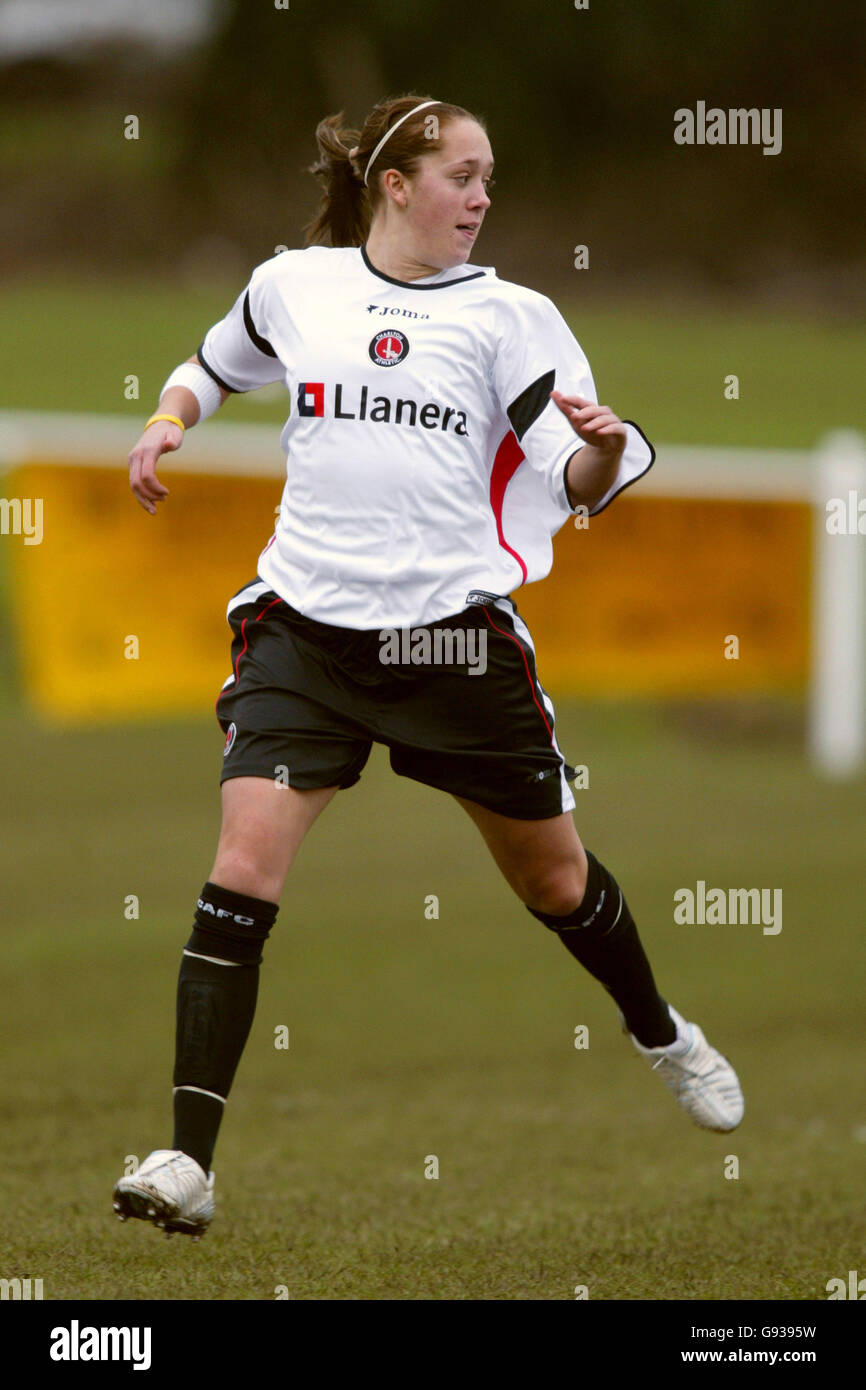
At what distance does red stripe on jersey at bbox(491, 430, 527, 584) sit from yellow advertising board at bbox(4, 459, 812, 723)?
23.5 ft

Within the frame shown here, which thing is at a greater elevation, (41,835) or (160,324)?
(160,324)

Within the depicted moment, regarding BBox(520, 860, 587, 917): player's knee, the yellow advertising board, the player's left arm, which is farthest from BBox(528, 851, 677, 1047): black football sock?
the yellow advertising board

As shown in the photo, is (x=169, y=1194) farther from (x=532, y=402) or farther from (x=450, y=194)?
(x=450, y=194)

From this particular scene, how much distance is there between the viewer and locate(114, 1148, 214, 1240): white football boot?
12.4 feet

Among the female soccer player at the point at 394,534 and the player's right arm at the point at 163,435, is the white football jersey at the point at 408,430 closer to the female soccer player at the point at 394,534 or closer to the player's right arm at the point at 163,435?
the female soccer player at the point at 394,534

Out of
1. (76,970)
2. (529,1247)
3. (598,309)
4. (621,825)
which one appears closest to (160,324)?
(598,309)

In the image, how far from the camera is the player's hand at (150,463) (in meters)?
4.18

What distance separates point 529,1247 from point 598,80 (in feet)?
140

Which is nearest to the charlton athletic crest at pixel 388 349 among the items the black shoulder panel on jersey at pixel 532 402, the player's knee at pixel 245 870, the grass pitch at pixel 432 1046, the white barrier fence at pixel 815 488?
the black shoulder panel on jersey at pixel 532 402

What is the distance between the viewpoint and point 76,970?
8.01 meters

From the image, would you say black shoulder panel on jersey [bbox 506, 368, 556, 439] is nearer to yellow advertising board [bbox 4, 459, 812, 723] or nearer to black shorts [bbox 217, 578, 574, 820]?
black shorts [bbox 217, 578, 574, 820]

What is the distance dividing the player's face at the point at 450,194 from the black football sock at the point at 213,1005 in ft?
4.78

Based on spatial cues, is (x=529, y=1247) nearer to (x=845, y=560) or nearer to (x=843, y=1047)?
(x=843, y=1047)

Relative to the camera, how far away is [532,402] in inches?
165
